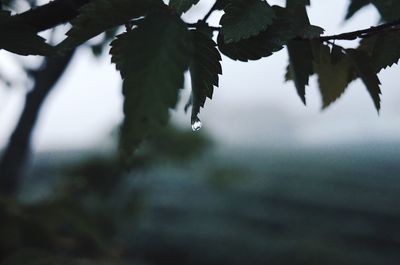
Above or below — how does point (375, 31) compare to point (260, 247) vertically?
below

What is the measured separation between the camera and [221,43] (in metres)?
0.35

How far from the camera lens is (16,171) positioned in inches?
49.5

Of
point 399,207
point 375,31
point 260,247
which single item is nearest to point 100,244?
point 375,31

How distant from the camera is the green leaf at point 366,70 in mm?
379

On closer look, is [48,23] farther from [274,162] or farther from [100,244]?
[274,162]

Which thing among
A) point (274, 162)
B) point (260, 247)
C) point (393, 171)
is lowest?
point (260, 247)

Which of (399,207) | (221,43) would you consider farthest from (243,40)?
(399,207)

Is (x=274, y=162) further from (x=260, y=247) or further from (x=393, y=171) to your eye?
(x=260, y=247)

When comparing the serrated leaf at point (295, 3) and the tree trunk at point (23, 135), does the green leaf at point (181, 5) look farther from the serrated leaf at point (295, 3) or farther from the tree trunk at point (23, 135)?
the tree trunk at point (23, 135)

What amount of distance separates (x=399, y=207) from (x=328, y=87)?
13.6 ft

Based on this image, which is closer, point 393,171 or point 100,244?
point 100,244

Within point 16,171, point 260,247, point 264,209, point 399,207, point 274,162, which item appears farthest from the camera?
point 274,162

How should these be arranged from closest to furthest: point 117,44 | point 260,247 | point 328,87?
1. point 117,44
2. point 328,87
3. point 260,247

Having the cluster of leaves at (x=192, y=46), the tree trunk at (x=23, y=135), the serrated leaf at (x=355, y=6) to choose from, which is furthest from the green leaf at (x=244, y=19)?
the tree trunk at (x=23, y=135)
